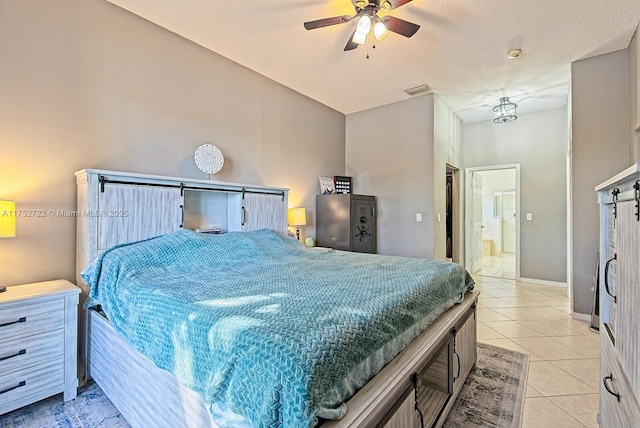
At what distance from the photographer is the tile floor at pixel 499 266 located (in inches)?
231

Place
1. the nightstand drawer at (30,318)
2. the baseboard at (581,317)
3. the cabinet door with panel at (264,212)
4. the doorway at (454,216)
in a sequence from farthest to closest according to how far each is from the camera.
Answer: the doorway at (454,216) < the baseboard at (581,317) < the cabinet door with panel at (264,212) < the nightstand drawer at (30,318)

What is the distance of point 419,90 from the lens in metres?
4.07

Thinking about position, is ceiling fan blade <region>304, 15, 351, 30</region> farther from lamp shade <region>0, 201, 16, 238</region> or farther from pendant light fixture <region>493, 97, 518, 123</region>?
pendant light fixture <region>493, 97, 518, 123</region>

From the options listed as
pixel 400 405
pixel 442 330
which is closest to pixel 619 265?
pixel 442 330

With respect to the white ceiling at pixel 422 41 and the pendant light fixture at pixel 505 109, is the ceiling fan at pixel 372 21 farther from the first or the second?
the pendant light fixture at pixel 505 109

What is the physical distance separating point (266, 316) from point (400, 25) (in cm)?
234

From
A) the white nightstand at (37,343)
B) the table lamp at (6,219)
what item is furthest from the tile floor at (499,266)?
the table lamp at (6,219)

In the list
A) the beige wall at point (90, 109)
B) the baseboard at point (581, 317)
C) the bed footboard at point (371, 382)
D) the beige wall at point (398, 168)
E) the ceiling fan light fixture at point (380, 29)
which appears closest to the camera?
the bed footboard at point (371, 382)

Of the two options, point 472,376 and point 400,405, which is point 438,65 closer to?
point 472,376

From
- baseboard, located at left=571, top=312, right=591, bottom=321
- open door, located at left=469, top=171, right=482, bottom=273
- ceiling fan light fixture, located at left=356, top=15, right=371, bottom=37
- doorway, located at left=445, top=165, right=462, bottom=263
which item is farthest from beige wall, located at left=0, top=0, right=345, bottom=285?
open door, located at left=469, top=171, right=482, bottom=273

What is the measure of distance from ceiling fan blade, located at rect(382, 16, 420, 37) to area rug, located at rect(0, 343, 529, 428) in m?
2.67

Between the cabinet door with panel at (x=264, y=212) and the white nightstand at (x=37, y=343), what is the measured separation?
1546 millimetres

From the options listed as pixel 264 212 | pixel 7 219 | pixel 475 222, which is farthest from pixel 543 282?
pixel 7 219

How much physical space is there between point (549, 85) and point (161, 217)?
4.99 m
